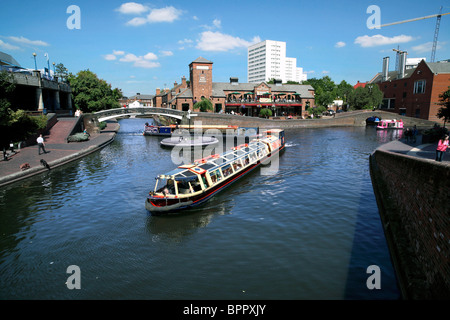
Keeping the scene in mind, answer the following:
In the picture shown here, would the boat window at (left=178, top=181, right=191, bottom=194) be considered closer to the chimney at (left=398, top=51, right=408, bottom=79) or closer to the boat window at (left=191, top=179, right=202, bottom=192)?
the boat window at (left=191, top=179, right=202, bottom=192)

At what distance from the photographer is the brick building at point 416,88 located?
211ft

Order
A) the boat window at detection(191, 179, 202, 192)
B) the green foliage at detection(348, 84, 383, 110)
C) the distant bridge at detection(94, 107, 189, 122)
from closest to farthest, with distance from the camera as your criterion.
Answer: the boat window at detection(191, 179, 202, 192), the distant bridge at detection(94, 107, 189, 122), the green foliage at detection(348, 84, 383, 110)

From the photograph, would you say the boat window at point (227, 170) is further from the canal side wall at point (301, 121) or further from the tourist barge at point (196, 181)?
the canal side wall at point (301, 121)

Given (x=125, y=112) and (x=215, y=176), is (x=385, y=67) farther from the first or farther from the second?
(x=215, y=176)

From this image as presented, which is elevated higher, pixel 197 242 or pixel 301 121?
pixel 301 121

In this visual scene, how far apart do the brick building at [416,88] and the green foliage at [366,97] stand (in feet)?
17.1

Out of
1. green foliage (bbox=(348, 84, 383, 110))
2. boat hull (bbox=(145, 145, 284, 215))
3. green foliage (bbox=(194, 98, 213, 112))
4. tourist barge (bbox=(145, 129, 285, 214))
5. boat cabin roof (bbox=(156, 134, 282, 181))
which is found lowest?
boat hull (bbox=(145, 145, 284, 215))

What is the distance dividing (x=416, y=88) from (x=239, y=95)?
46572 millimetres

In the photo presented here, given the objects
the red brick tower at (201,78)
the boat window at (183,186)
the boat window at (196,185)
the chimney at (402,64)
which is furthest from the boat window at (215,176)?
the chimney at (402,64)

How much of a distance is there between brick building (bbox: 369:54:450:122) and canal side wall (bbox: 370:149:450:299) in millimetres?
53737

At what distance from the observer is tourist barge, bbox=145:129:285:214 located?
52.8 ft

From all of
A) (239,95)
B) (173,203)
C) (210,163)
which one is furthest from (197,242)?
(239,95)

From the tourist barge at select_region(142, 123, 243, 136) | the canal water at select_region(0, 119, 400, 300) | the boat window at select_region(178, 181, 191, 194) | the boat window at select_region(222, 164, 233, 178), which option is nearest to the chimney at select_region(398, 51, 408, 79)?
the tourist barge at select_region(142, 123, 243, 136)

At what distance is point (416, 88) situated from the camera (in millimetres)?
70938
